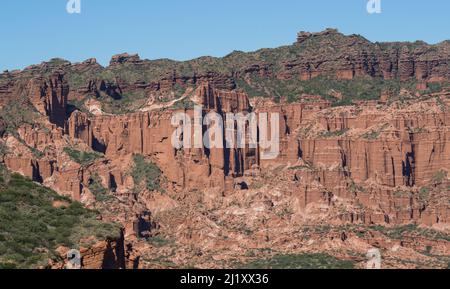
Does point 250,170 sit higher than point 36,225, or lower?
lower

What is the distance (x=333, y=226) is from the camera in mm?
159875

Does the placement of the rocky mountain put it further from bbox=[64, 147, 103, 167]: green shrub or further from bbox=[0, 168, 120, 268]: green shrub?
bbox=[0, 168, 120, 268]: green shrub

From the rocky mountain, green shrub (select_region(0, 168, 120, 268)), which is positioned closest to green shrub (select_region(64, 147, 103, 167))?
the rocky mountain

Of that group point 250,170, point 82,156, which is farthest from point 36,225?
point 250,170

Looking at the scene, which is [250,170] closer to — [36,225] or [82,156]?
[82,156]

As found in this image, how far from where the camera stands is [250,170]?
598ft

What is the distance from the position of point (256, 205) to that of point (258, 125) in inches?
1012

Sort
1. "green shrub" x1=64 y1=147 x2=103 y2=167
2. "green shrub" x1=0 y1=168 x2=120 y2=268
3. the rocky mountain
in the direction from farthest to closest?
"green shrub" x1=64 y1=147 x2=103 y2=167 < the rocky mountain < "green shrub" x1=0 y1=168 x2=120 y2=268

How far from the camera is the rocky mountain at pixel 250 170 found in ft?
510

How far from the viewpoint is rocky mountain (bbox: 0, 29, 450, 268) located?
155375mm

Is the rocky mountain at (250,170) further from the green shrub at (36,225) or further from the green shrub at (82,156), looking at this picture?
the green shrub at (36,225)

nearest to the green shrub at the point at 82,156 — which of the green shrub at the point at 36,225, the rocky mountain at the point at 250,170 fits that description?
the rocky mountain at the point at 250,170

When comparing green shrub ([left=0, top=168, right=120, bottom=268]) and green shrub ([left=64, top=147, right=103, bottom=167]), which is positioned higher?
green shrub ([left=0, top=168, right=120, bottom=268])
